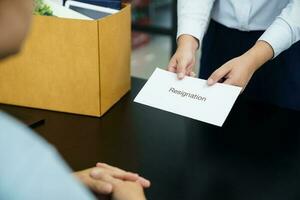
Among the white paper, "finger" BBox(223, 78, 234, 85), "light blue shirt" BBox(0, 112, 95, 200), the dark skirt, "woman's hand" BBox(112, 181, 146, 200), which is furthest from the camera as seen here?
the dark skirt

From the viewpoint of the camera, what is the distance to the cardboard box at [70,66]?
1008mm

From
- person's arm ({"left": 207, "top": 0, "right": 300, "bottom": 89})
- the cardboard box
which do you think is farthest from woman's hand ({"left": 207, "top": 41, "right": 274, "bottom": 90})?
the cardboard box

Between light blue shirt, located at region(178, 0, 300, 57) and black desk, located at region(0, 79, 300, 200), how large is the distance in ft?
0.70

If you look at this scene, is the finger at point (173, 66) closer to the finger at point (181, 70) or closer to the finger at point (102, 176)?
the finger at point (181, 70)

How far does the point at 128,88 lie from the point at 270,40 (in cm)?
38

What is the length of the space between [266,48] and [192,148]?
35cm

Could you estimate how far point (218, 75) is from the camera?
3.33ft

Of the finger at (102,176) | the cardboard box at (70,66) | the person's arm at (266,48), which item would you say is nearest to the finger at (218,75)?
the person's arm at (266,48)

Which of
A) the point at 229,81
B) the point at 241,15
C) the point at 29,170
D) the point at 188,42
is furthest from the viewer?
the point at 241,15

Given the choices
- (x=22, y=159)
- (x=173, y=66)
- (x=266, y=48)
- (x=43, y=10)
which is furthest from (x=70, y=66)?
(x=22, y=159)

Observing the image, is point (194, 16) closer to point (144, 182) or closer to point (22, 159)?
point (144, 182)

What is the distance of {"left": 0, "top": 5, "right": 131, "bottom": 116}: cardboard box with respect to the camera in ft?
3.31

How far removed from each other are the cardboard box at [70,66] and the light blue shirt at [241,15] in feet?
0.64

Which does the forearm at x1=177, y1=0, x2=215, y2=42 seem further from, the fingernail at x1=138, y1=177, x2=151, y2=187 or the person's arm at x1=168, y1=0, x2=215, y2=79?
the fingernail at x1=138, y1=177, x2=151, y2=187
